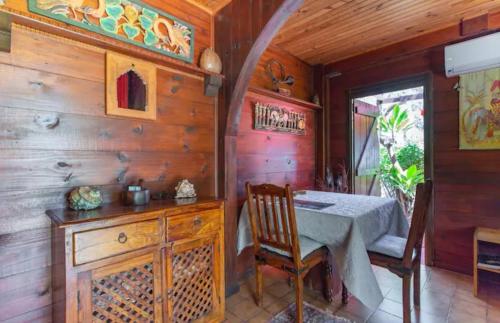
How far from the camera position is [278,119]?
295 cm

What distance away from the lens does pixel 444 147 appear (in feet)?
8.71

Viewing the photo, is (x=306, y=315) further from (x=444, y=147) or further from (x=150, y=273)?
(x=444, y=147)

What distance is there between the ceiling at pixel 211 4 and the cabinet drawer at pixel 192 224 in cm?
172

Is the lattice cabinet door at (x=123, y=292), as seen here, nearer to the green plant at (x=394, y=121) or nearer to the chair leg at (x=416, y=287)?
the chair leg at (x=416, y=287)

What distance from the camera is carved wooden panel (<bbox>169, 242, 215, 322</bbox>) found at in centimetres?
151

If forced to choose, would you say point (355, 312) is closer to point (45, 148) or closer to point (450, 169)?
point (450, 169)

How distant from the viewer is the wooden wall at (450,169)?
2.43 meters

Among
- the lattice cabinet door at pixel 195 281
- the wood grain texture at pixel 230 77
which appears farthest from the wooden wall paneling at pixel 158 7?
the lattice cabinet door at pixel 195 281

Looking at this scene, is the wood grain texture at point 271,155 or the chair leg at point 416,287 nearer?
the chair leg at point 416,287

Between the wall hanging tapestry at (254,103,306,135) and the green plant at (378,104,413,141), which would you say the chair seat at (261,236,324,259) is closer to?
the wall hanging tapestry at (254,103,306,135)

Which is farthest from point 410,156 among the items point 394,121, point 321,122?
point 321,122

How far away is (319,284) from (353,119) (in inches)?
89.5

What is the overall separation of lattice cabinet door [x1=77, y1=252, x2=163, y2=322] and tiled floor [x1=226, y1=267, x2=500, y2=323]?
70 cm

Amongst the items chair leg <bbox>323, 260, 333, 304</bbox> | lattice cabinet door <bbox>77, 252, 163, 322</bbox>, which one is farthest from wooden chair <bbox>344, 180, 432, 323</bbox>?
lattice cabinet door <bbox>77, 252, 163, 322</bbox>
